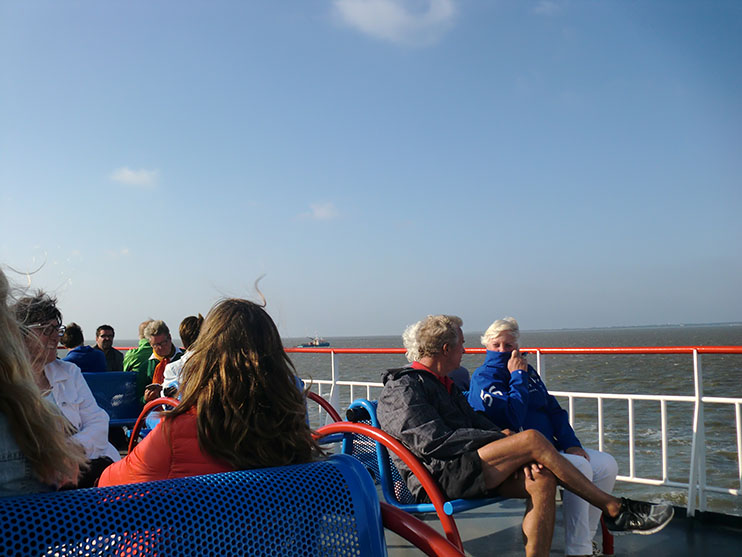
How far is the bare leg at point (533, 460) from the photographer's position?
9.04ft

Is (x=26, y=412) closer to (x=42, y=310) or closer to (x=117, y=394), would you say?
(x=42, y=310)

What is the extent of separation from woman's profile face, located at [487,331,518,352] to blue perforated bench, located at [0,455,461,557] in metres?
2.47

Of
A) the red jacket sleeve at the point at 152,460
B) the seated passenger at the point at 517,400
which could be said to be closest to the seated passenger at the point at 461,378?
the seated passenger at the point at 517,400

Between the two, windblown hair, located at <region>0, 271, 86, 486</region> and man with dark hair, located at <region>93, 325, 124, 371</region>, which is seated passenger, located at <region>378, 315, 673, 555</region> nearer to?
windblown hair, located at <region>0, 271, 86, 486</region>

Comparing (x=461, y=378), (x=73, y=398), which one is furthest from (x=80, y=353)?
(x=461, y=378)

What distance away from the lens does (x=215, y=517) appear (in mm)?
1035

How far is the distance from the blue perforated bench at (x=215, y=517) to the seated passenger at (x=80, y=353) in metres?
4.93

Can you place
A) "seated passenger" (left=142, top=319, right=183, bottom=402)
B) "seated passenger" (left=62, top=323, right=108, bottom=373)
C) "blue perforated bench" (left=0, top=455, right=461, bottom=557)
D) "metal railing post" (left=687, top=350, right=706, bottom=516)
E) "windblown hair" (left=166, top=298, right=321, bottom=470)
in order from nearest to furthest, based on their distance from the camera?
1. "blue perforated bench" (left=0, top=455, right=461, bottom=557)
2. "windblown hair" (left=166, top=298, right=321, bottom=470)
3. "metal railing post" (left=687, top=350, right=706, bottom=516)
4. "seated passenger" (left=142, top=319, right=183, bottom=402)
5. "seated passenger" (left=62, top=323, right=108, bottom=373)

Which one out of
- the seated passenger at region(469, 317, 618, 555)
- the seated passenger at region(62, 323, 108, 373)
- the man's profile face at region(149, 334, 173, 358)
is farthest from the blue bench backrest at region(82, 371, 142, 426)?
the seated passenger at region(469, 317, 618, 555)

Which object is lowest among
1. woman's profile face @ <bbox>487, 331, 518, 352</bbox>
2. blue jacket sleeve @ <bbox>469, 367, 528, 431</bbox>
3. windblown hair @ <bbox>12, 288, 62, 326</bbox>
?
blue jacket sleeve @ <bbox>469, 367, 528, 431</bbox>

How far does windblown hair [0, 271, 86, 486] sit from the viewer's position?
1153 millimetres

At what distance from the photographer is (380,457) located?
299 cm

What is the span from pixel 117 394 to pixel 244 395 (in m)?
4.34

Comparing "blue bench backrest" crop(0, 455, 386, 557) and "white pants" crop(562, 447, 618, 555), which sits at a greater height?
"blue bench backrest" crop(0, 455, 386, 557)
